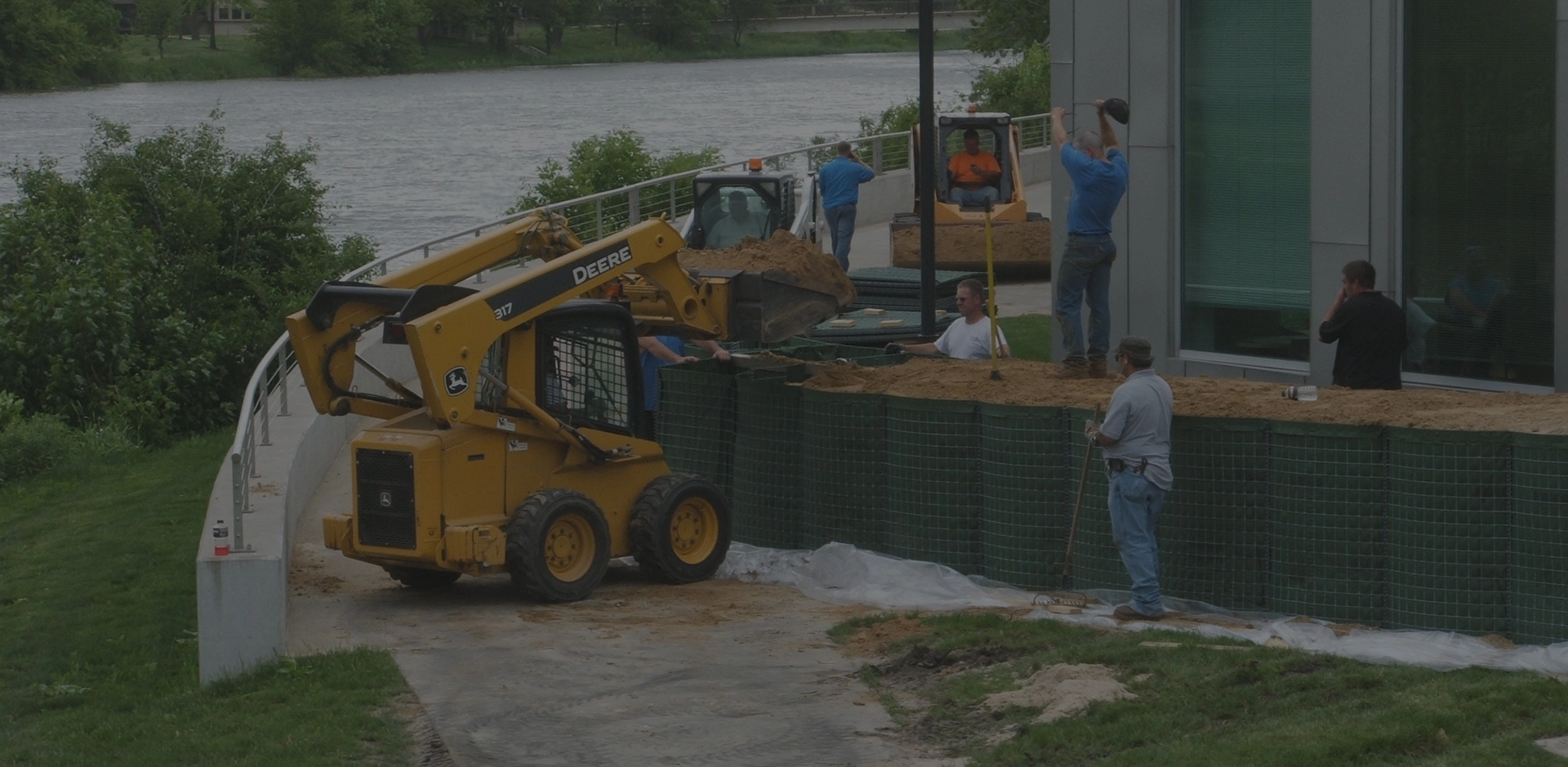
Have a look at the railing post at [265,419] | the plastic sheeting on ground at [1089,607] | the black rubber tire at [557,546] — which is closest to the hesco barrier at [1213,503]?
the plastic sheeting on ground at [1089,607]

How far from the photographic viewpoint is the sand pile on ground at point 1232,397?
35.6 feet

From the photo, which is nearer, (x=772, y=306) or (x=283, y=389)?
(x=772, y=306)

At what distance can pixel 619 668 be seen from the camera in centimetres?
1052

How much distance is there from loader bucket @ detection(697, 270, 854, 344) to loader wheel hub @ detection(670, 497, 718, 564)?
4.08ft

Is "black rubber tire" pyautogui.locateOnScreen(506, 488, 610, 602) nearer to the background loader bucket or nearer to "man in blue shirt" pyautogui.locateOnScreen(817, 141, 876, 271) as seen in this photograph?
the background loader bucket

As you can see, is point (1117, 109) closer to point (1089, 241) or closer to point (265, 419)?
point (1089, 241)

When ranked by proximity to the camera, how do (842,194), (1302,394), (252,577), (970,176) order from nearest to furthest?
1. (252,577)
2. (1302,394)
3. (842,194)
4. (970,176)

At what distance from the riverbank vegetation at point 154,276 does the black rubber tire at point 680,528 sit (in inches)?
484

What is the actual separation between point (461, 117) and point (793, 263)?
6013 cm

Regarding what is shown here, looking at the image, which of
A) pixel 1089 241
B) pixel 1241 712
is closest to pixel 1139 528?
pixel 1241 712

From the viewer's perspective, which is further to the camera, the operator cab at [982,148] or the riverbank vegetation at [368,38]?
the riverbank vegetation at [368,38]

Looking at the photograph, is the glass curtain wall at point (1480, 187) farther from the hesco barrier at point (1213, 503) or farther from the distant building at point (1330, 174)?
the hesco barrier at point (1213, 503)

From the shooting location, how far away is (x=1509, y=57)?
1375 centimetres

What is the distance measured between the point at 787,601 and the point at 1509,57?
22.1ft
